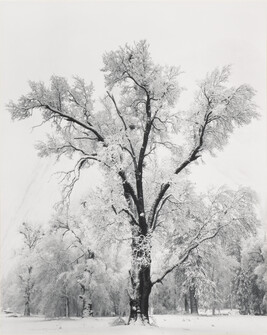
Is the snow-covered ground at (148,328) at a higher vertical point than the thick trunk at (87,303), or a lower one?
lower

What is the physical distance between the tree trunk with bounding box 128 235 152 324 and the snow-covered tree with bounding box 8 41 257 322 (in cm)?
3

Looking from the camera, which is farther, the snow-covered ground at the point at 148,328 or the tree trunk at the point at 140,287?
the tree trunk at the point at 140,287

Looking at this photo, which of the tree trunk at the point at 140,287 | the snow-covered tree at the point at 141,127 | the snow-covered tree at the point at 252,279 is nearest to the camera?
the tree trunk at the point at 140,287

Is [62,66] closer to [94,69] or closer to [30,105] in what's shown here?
[94,69]

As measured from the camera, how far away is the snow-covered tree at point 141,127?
11289 mm

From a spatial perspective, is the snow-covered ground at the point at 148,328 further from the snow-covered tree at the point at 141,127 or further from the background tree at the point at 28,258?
the background tree at the point at 28,258

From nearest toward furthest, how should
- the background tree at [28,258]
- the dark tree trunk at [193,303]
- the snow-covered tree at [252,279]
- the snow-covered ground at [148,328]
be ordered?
1. the snow-covered ground at [148,328]
2. the dark tree trunk at [193,303]
3. the snow-covered tree at [252,279]
4. the background tree at [28,258]

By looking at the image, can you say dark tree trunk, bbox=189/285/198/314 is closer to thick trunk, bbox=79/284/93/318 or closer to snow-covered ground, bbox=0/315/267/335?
thick trunk, bbox=79/284/93/318

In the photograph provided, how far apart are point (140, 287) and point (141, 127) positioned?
5.70 meters

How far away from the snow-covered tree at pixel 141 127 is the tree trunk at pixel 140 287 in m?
0.03

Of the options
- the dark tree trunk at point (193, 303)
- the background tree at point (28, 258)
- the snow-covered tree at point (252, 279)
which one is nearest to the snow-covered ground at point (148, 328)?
the dark tree trunk at point (193, 303)

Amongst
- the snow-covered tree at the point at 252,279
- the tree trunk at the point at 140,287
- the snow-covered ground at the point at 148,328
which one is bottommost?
the snow-covered ground at the point at 148,328

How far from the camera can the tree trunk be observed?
10945 millimetres

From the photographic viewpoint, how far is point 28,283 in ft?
102
